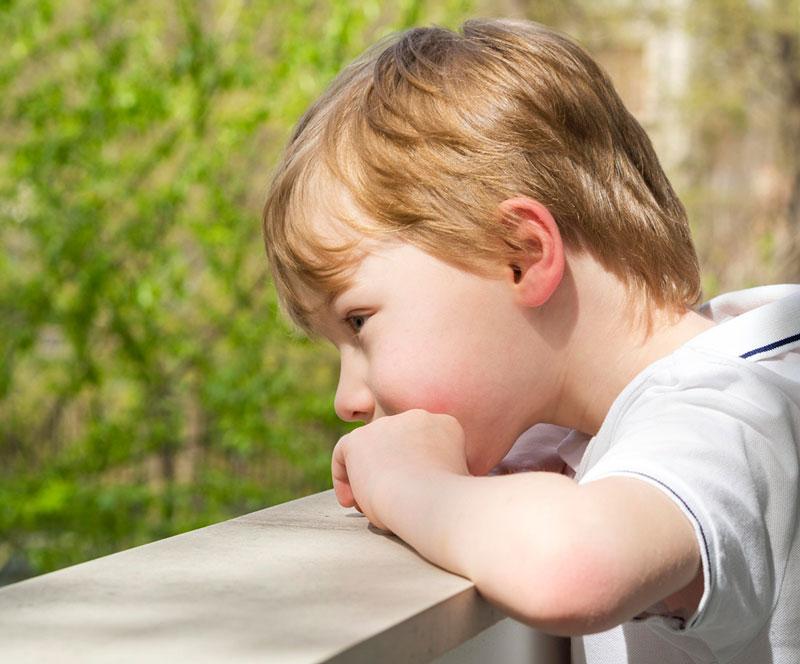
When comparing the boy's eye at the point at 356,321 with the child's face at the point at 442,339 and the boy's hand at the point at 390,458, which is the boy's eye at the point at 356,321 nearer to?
the child's face at the point at 442,339

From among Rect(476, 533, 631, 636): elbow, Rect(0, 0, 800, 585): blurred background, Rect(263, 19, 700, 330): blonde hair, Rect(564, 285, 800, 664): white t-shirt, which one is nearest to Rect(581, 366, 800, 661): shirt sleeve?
Rect(564, 285, 800, 664): white t-shirt

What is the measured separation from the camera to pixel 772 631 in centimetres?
136

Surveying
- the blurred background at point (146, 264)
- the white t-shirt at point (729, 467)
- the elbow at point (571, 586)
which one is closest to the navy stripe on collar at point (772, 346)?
the white t-shirt at point (729, 467)

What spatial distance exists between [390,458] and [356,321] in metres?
0.33

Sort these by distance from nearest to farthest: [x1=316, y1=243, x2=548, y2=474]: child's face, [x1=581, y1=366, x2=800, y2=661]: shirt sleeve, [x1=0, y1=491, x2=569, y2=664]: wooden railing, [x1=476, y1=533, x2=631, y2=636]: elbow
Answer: [x1=0, y1=491, x2=569, y2=664]: wooden railing → [x1=476, y1=533, x2=631, y2=636]: elbow → [x1=581, y1=366, x2=800, y2=661]: shirt sleeve → [x1=316, y1=243, x2=548, y2=474]: child's face

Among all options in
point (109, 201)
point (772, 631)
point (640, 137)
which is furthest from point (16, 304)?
point (772, 631)

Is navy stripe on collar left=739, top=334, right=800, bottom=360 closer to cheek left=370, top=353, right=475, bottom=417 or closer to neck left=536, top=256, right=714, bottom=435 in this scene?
neck left=536, top=256, right=714, bottom=435

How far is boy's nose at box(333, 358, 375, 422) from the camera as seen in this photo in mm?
1686

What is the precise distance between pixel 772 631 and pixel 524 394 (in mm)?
469

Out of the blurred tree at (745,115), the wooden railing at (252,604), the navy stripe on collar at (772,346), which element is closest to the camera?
the wooden railing at (252,604)

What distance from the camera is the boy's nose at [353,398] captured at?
169 centimetres

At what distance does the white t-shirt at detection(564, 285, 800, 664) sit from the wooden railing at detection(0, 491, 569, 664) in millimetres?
223

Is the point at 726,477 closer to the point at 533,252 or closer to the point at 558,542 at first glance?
the point at 558,542

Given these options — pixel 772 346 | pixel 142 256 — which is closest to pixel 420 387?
pixel 772 346
